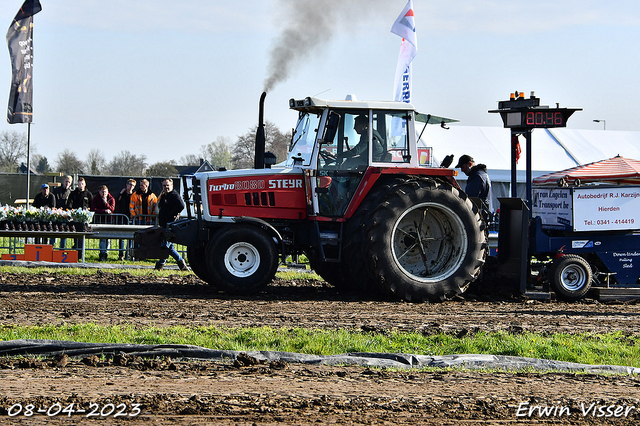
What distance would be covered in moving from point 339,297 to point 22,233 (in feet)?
23.8

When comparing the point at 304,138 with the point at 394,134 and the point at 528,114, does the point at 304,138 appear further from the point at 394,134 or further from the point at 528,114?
the point at 528,114

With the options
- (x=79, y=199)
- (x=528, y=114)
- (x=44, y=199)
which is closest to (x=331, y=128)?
(x=528, y=114)

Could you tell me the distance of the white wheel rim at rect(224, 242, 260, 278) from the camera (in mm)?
9930

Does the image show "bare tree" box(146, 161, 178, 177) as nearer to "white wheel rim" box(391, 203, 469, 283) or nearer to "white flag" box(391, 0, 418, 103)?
"white flag" box(391, 0, 418, 103)

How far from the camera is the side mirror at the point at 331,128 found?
9.91 meters

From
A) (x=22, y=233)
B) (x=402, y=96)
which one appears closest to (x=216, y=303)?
(x=22, y=233)

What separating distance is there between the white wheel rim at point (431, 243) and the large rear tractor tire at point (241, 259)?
1778 mm

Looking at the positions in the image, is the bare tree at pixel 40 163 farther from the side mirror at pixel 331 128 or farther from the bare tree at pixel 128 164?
the side mirror at pixel 331 128

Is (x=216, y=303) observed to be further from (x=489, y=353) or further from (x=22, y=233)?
(x=22, y=233)

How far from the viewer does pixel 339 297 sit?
34.3 feet

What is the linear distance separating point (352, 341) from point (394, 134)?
4246mm

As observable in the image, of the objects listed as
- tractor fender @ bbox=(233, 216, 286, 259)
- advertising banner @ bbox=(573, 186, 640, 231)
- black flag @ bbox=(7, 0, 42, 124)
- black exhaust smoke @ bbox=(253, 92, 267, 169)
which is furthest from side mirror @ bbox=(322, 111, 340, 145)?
black flag @ bbox=(7, 0, 42, 124)

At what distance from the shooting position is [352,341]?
261 inches

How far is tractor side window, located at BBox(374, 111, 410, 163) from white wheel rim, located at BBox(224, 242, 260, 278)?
2.16m
